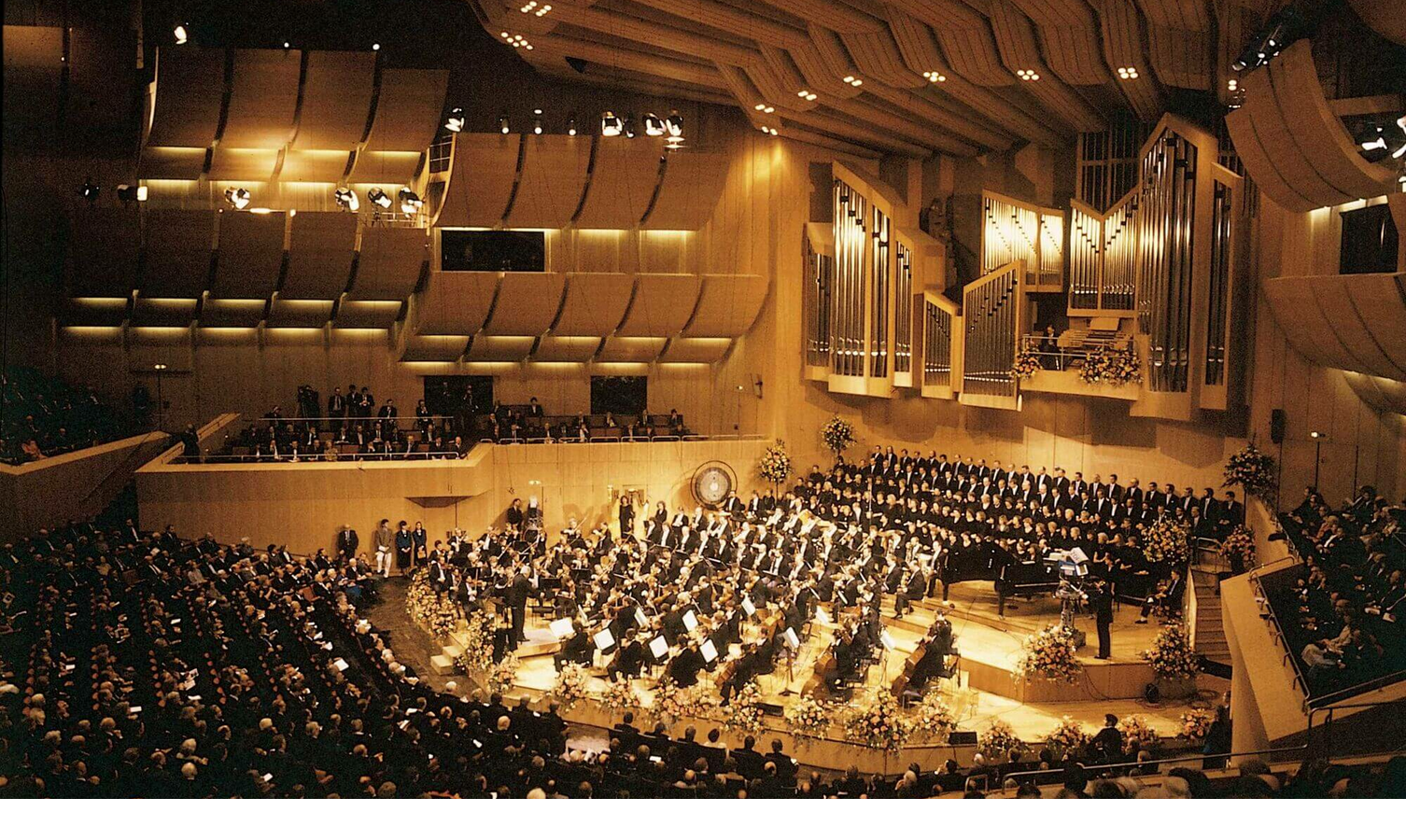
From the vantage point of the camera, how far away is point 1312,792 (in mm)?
6059

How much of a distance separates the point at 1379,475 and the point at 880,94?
22.6 ft

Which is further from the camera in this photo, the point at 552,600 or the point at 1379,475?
the point at 552,600

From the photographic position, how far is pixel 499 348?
19.4 meters

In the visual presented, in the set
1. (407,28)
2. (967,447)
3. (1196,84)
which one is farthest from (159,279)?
(1196,84)

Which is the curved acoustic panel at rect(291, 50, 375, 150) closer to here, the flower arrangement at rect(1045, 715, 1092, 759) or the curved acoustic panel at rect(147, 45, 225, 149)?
the curved acoustic panel at rect(147, 45, 225, 149)

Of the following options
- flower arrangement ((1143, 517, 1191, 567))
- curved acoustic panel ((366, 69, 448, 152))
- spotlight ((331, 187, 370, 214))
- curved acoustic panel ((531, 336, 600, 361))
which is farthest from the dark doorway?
flower arrangement ((1143, 517, 1191, 567))

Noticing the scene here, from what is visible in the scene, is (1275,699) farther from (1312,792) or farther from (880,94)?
(880,94)

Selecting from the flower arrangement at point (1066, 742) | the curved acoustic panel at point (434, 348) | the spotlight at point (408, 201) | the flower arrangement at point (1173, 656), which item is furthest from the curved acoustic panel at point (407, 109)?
the flower arrangement at point (1066, 742)

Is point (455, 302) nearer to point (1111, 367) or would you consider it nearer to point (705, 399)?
point (705, 399)

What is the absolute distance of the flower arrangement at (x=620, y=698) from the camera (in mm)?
9836

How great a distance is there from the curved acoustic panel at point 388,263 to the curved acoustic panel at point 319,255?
0.68ft

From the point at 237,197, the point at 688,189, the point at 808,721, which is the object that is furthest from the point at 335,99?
the point at 808,721

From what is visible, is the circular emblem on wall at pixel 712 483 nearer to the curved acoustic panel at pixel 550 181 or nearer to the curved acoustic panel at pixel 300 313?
the curved acoustic panel at pixel 550 181

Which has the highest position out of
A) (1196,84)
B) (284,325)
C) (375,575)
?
(1196,84)
